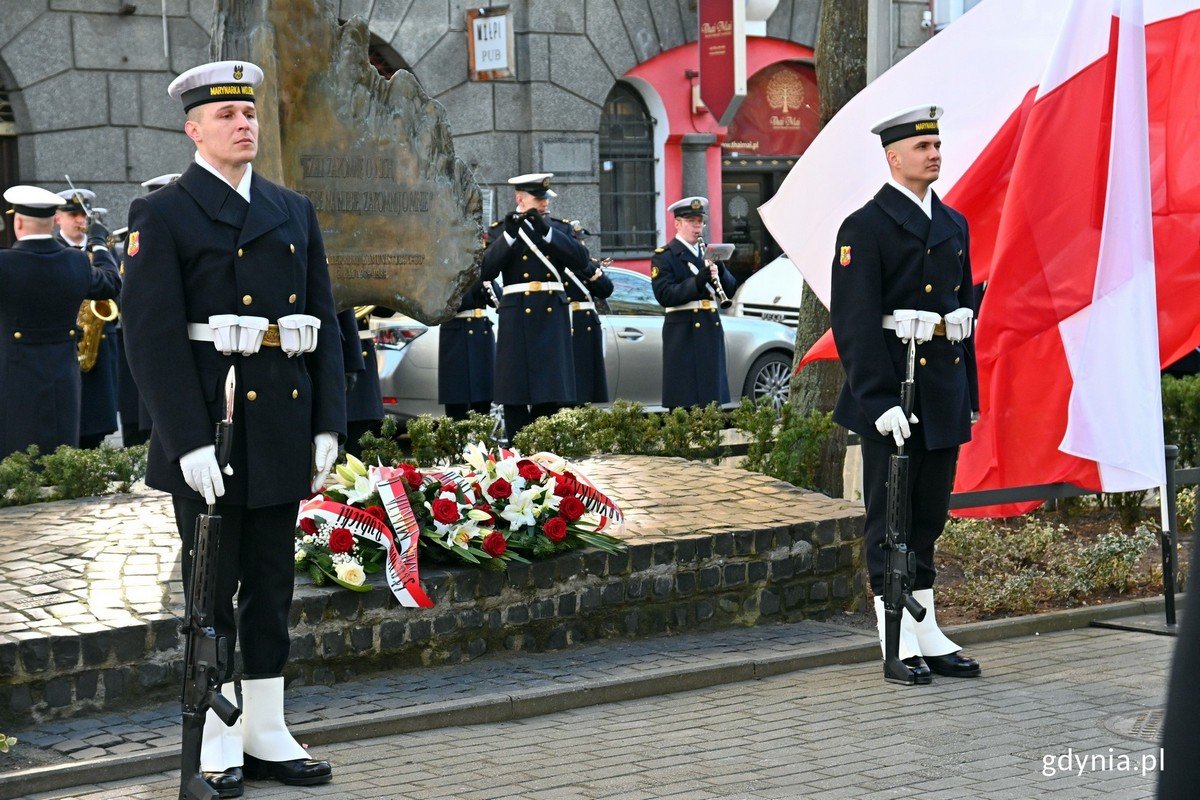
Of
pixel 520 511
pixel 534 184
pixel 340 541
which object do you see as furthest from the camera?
pixel 534 184

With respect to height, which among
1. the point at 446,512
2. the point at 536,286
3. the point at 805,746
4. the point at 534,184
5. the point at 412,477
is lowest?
the point at 805,746

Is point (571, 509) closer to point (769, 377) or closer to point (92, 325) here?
point (92, 325)

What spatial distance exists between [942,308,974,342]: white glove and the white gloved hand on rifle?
3084 mm

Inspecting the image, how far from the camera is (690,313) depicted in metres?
13.7

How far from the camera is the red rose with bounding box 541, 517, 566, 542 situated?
21.7 ft

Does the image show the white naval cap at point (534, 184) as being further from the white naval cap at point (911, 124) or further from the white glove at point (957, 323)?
the white glove at point (957, 323)

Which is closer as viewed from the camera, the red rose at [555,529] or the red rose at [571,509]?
the red rose at [555,529]

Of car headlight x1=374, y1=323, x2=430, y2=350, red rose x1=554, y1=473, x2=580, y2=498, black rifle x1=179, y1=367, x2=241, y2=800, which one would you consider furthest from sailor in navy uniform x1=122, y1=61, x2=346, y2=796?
car headlight x1=374, y1=323, x2=430, y2=350

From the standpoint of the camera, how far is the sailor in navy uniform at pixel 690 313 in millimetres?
13383

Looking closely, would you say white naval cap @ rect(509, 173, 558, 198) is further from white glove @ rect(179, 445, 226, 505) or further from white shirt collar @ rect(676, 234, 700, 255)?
white glove @ rect(179, 445, 226, 505)

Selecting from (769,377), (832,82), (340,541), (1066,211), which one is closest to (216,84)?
(340,541)

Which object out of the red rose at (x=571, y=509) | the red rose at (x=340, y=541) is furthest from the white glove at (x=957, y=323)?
the red rose at (x=340, y=541)

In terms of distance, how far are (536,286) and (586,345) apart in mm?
1198

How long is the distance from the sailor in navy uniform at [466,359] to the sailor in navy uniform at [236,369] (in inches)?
307
